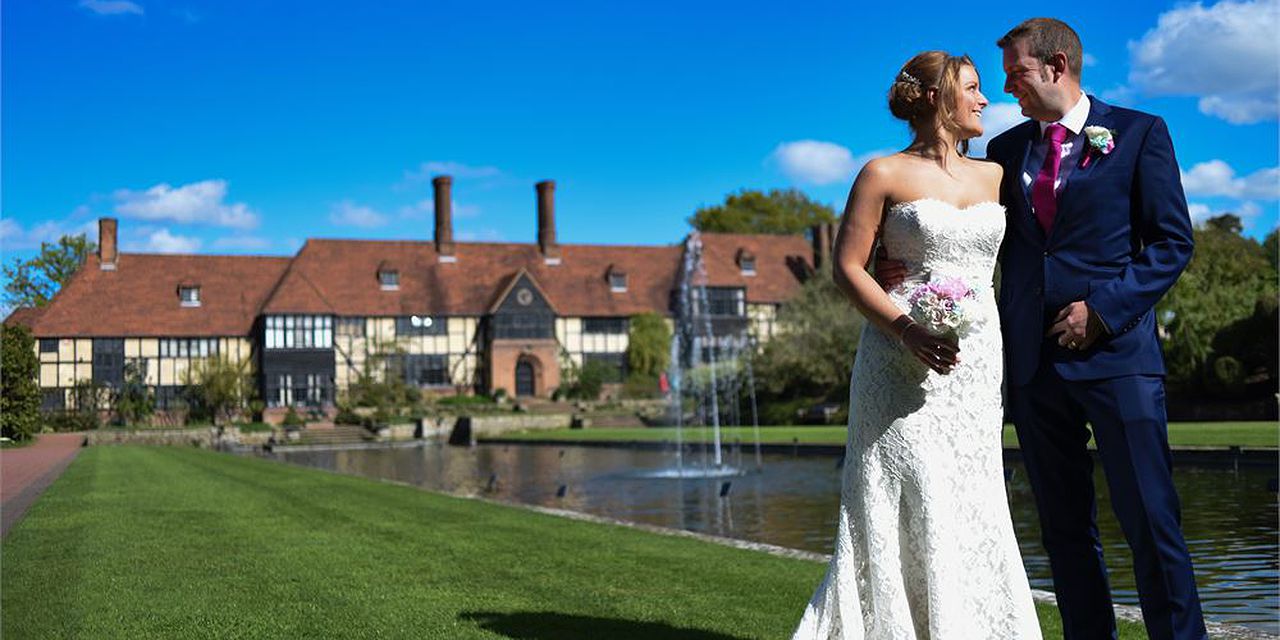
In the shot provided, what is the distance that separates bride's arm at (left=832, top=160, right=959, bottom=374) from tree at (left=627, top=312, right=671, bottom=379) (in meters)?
51.0

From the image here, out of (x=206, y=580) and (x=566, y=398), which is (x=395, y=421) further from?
(x=206, y=580)

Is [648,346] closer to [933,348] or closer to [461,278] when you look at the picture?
[461,278]

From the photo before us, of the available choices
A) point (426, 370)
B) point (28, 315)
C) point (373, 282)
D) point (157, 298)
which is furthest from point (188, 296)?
point (426, 370)

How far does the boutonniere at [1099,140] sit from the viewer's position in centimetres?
363

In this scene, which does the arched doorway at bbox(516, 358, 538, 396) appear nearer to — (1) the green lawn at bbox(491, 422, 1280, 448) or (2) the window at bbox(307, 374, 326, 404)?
(2) the window at bbox(307, 374, 326, 404)

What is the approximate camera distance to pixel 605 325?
189 feet

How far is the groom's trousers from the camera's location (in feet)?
11.6

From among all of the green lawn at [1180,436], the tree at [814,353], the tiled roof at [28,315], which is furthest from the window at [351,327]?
the tree at [814,353]

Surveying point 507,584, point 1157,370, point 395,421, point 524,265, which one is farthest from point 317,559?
point 524,265

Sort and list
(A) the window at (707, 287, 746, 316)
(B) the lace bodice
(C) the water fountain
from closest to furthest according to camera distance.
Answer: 1. (B) the lace bodice
2. (C) the water fountain
3. (A) the window at (707, 287, 746, 316)

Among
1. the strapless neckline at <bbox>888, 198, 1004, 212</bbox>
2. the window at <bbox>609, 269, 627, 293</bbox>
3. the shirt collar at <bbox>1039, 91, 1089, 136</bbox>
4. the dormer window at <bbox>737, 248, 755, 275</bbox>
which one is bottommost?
the strapless neckline at <bbox>888, 198, 1004, 212</bbox>

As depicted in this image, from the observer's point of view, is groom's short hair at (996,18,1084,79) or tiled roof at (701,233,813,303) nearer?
groom's short hair at (996,18,1084,79)

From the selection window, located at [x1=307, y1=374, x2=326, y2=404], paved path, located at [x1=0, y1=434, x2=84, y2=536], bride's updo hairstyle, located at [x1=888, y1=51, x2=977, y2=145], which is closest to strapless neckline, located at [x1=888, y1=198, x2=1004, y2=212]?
bride's updo hairstyle, located at [x1=888, y1=51, x2=977, y2=145]

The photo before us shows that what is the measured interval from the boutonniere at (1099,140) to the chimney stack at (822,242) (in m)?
51.8
